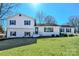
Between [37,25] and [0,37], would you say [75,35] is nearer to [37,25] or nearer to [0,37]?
[37,25]

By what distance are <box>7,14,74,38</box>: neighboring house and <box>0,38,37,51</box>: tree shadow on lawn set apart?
0.08 meters

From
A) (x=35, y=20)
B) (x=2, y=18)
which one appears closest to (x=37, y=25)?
(x=35, y=20)

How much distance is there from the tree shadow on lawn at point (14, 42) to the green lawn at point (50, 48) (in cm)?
9

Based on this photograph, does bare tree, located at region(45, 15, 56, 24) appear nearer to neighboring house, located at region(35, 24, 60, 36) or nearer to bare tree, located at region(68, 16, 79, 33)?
neighboring house, located at region(35, 24, 60, 36)

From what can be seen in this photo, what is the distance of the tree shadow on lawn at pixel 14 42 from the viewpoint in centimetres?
945

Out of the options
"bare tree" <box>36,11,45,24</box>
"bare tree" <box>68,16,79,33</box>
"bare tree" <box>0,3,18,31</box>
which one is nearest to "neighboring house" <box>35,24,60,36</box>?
"bare tree" <box>36,11,45,24</box>

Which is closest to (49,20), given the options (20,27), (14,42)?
(20,27)

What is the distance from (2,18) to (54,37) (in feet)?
3.68

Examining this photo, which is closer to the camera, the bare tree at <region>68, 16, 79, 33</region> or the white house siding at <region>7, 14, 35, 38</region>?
the bare tree at <region>68, 16, 79, 33</region>

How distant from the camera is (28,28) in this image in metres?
9.51

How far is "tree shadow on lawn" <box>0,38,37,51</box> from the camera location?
372 inches

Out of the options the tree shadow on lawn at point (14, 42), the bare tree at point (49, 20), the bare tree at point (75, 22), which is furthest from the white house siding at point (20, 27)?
the bare tree at point (75, 22)

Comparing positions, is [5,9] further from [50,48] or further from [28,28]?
[50,48]

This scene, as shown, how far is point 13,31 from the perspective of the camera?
948 cm
